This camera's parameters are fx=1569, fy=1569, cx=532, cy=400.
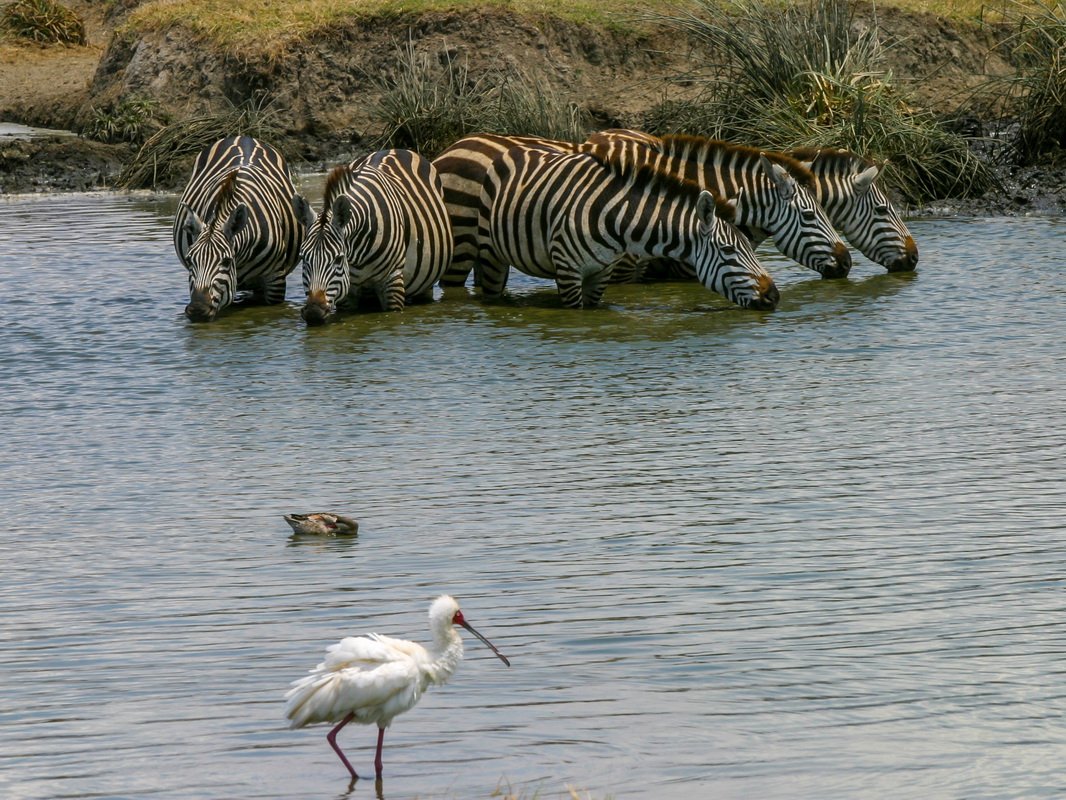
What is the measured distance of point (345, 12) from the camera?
24344 millimetres

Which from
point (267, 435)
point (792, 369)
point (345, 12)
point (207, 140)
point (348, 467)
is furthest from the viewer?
point (345, 12)

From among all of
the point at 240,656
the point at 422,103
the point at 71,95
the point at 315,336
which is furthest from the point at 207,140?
the point at 240,656

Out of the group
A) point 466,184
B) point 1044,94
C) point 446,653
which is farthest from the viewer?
point 1044,94

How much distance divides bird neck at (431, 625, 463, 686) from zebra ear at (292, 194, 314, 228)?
7896 mm

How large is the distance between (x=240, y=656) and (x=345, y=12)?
20.5 metres

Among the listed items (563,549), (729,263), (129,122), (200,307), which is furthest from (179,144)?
(563,549)

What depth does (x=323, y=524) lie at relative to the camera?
6.27 meters

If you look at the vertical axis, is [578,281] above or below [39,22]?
below

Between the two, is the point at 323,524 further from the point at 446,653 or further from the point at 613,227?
the point at 613,227

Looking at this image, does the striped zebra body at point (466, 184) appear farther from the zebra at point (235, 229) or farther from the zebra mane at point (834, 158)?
the zebra mane at point (834, 158)

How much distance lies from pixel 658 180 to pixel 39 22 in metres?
23.9

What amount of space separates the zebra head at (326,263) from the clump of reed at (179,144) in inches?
383

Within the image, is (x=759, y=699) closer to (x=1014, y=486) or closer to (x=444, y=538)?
(x=444, y=538)

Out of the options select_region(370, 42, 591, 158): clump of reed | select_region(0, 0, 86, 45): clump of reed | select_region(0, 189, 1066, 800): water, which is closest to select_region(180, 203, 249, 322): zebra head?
select_region(0, 189, 1066, 800): water
